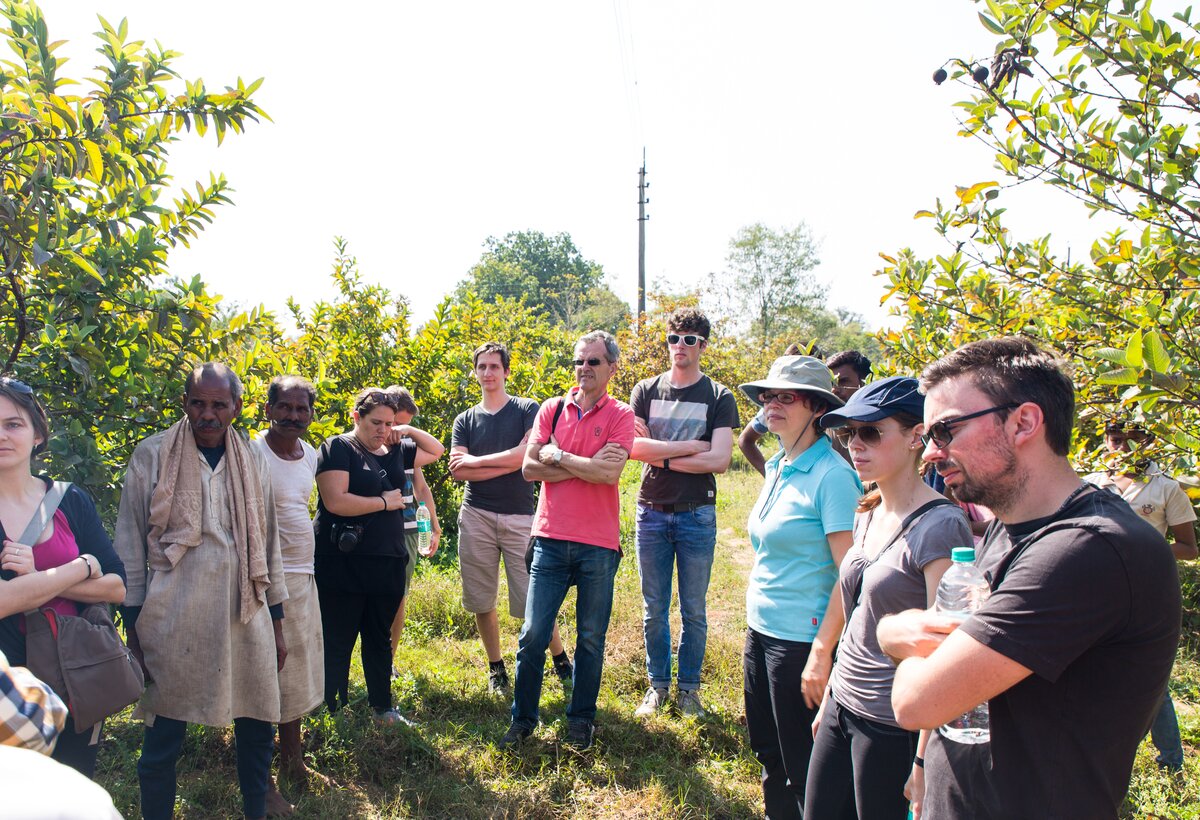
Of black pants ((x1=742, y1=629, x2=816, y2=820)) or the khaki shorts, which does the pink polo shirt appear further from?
black pants ((x1=742, y1=629, x2=816, y2=820))

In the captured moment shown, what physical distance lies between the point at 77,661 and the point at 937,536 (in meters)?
2.78

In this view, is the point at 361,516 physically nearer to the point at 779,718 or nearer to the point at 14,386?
the point at 14,386

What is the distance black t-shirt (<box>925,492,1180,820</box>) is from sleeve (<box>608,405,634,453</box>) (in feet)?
9.14

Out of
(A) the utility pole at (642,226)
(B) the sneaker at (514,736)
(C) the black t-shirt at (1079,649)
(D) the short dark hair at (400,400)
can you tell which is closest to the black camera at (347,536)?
(D) the short dark hair at (400,400)

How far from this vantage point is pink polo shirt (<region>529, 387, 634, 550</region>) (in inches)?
163

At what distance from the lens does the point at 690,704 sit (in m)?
4.55

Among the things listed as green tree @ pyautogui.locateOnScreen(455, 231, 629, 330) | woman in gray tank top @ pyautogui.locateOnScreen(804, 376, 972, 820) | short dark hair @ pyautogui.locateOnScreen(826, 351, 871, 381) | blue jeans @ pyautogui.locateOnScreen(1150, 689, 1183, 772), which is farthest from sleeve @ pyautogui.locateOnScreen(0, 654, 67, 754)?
green tree @ pyautogui.locateOnScreen(455, 231, 629, 330)

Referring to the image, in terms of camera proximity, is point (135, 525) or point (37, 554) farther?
point (135, 525)

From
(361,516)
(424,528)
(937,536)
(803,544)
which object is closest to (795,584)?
(803,544)

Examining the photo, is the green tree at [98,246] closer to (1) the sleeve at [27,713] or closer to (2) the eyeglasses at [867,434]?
(1) the sleeve at [27,713]

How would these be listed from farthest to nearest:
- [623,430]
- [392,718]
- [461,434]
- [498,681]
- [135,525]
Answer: [461,434]
[498,681]
[392,718]
[623,430]
[135,525]

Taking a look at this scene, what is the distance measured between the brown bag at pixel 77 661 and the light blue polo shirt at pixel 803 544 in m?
2.31

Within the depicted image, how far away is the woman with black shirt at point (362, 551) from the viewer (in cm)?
426

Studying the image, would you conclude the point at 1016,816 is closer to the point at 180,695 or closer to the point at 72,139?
the point at 180,695
